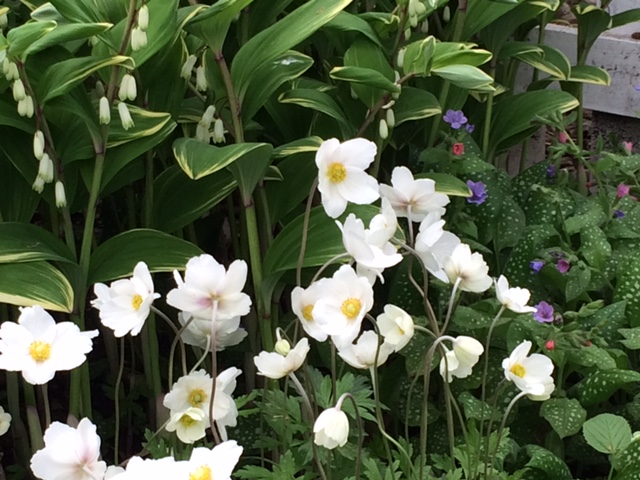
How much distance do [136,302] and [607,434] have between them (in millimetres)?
619

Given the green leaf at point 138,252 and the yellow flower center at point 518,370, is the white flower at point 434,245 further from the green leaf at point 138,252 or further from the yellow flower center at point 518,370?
the green leaf at point 138,252

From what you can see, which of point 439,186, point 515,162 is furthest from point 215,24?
point 515,162

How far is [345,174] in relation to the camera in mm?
767

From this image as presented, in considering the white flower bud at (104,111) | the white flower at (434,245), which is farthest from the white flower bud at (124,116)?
the white flower at (434,245)

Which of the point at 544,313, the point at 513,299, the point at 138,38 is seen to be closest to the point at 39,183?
the point at 138,38

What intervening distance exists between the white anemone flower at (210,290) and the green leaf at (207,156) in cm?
22

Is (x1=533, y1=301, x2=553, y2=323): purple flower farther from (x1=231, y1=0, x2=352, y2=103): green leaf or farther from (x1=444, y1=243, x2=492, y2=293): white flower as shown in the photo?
(x1=231, y1=0, x2=352, y2=103): green leaf

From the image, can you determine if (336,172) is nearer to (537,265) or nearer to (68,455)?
(68,455)

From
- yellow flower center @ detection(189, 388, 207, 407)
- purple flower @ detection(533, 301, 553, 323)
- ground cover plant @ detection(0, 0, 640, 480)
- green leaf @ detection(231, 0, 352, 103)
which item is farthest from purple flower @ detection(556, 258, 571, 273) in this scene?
yellow flower center @ detection(189, 388, 207, 407)

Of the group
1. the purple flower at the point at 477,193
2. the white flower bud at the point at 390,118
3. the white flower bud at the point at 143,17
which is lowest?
the purple flower at the point at 477,193

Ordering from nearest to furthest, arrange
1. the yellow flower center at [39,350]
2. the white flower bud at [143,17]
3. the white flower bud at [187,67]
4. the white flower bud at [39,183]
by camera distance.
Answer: the yellow flower center at [39,350], the white flower bud at [143,17], the white flower bud at [39,183], the white flower bud at [187,67]

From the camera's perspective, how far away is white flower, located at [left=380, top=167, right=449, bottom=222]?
0.80 m

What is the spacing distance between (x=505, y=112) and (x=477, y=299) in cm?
45

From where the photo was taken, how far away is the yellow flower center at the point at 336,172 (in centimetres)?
76
